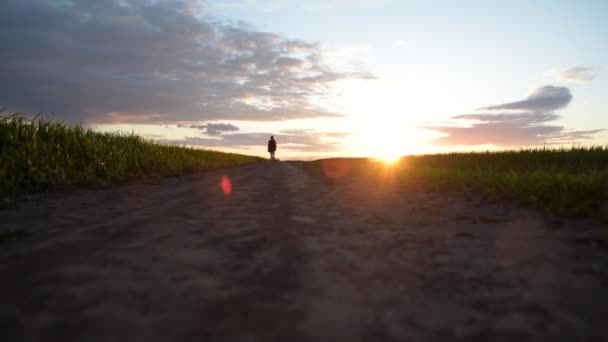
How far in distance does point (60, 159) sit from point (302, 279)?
22.4 feet

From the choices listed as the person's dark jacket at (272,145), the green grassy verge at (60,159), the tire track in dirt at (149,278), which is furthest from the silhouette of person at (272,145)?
the tire track in dirt at (149,278)

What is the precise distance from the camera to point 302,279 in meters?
1.83

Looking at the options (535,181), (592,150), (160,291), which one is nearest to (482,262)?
(160,291)

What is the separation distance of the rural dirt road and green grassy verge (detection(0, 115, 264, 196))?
2929mm

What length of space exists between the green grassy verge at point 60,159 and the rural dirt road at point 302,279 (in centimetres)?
293

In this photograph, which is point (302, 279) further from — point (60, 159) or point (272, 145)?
point (272, 145)

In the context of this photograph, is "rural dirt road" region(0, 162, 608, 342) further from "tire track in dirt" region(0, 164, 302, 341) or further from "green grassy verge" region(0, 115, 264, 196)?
"green grassy verge" region(0, 115, 264, 196)

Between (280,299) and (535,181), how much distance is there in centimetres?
369

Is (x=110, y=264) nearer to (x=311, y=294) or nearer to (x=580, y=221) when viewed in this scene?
(x=311, y=294)

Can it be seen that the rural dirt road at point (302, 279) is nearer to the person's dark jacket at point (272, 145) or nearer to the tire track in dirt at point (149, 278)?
the tire track in dirt at point (149, 278)

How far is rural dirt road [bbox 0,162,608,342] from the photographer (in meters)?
1.37

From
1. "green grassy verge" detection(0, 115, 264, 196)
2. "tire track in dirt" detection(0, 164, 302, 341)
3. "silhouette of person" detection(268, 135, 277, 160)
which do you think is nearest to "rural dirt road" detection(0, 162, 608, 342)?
"tire track in dirt" detection(0, 164, 302, 341)

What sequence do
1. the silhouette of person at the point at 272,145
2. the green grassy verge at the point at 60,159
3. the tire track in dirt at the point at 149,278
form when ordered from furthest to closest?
1. the silhouette of person at the point at 272,145
2. the green grassy verge at the point at 60,159
3. the tire track in dirt at the point at 149,278

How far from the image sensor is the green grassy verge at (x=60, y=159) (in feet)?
19.0
